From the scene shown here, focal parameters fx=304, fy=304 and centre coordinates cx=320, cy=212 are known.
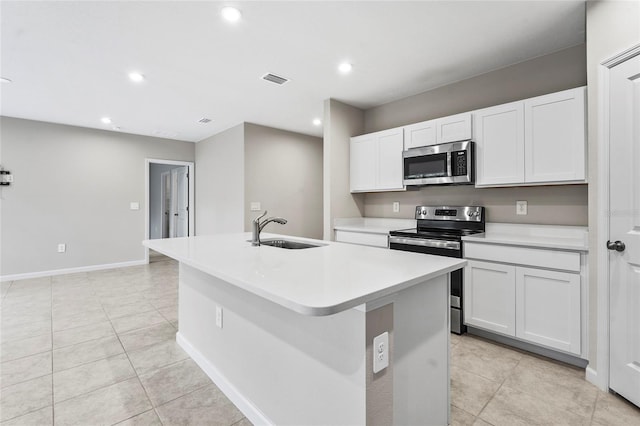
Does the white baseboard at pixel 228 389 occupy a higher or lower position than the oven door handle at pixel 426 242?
lower

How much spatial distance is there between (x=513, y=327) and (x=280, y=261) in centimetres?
199

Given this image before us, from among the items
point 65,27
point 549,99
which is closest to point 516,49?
point 549,99

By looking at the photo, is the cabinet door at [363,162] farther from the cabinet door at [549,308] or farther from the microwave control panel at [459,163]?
the cabinet door at [549,308]

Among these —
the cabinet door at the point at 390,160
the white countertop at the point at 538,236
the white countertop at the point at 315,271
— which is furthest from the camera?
the cabinet door at the point at 390,160

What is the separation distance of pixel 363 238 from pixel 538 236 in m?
1.62

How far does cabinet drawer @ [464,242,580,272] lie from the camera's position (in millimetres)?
2109

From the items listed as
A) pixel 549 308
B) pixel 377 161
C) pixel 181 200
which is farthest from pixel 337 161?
pixel 181 200

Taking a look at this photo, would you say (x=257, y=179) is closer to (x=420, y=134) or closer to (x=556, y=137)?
(x=420, y=134)

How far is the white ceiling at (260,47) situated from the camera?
2.09 m

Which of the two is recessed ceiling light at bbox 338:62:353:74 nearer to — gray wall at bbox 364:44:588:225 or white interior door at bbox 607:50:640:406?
gray wall at bbox 364:44:588:225

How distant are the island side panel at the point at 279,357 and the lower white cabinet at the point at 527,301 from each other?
187 cm

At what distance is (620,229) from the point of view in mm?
1794

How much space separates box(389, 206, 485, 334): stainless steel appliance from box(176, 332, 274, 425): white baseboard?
74.7 inches

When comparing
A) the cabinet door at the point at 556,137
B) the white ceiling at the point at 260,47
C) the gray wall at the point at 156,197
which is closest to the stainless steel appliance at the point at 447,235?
the cabinet door at the point at 556,137
